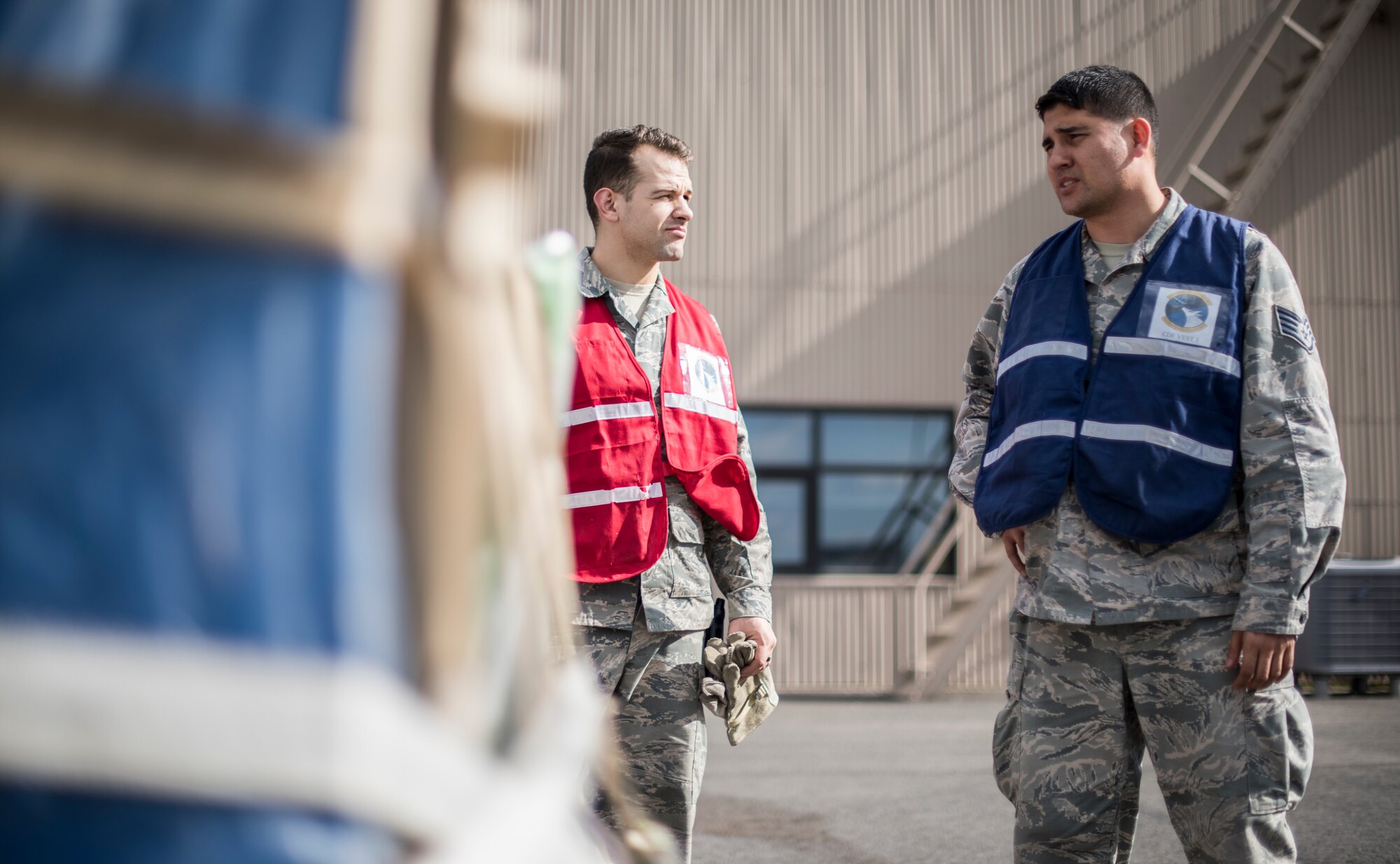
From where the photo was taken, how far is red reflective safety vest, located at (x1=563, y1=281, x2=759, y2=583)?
9.23ft

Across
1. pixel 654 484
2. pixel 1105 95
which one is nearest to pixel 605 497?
pixel 654 484

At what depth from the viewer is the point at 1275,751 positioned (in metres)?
2.48

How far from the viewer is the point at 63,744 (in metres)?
0.61

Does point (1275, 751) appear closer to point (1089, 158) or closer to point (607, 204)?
point (1089, 158)

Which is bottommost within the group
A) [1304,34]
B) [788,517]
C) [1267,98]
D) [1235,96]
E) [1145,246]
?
[788,517]

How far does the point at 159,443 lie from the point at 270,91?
22 cm

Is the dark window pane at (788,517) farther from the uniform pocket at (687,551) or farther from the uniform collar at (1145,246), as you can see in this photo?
the uniform collar at (1145,246)

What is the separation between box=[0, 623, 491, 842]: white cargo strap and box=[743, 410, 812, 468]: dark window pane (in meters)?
11.2

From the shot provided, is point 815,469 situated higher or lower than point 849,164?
lower

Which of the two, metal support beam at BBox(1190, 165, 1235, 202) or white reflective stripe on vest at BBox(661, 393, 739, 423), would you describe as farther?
metal support beam at BBox(1190, 165, 1235, 202)

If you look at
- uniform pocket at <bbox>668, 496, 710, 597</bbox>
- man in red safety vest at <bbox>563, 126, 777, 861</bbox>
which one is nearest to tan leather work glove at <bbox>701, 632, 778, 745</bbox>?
man in red safety vest at <bbox>563, 126, 777, 861</bbox>

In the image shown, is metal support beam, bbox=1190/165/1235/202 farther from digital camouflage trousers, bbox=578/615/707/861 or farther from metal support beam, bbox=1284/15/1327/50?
digital camouflage trousers, bbox=578/615/707/861

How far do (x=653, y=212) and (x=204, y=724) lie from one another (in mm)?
2606

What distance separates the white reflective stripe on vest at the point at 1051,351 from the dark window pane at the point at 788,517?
8.91 m
